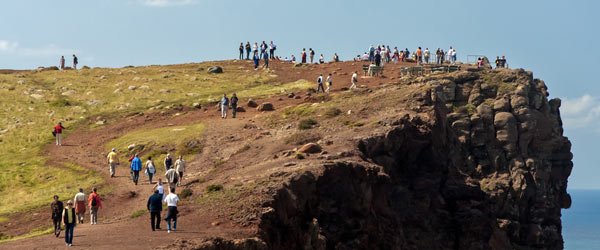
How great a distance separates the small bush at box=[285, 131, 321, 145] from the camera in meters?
65.2

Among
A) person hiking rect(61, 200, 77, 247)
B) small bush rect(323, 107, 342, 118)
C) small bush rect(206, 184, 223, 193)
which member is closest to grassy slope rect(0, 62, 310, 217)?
small bush rect(206, 184, 223, 193)

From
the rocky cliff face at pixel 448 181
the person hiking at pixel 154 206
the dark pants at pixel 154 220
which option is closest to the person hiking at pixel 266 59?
the rocky cliff face at pixel 448 181

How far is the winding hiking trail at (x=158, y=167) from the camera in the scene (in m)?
42.4

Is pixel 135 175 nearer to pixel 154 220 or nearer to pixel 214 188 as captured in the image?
pixel 214 188

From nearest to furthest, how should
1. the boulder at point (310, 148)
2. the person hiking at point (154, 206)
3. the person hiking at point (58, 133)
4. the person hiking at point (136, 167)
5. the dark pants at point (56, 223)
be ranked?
the person hiking at point (154, 206) → the dark pants at point (56, 223) → the boulder at point (310, 148) → the person hiking at point (136, 167) → the person hiking at point (58, 133)

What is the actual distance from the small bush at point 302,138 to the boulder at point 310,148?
4.86m

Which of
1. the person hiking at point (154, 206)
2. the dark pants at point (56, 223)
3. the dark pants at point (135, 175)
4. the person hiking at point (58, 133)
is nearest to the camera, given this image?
the person hiking at point (154, 206)

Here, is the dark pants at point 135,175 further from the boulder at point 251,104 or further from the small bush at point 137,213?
the boulder at point 251,104

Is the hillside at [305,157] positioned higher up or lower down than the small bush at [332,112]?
lower down

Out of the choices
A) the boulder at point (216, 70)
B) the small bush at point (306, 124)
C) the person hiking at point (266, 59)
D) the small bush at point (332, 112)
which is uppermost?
the person hiking at point (266, 59)

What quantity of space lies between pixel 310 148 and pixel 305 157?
1671 millimetres

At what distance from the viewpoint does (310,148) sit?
5931 cm

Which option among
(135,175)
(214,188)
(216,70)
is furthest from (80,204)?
(216,70)

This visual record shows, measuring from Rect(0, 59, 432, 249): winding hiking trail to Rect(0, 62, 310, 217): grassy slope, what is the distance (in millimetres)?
2239
